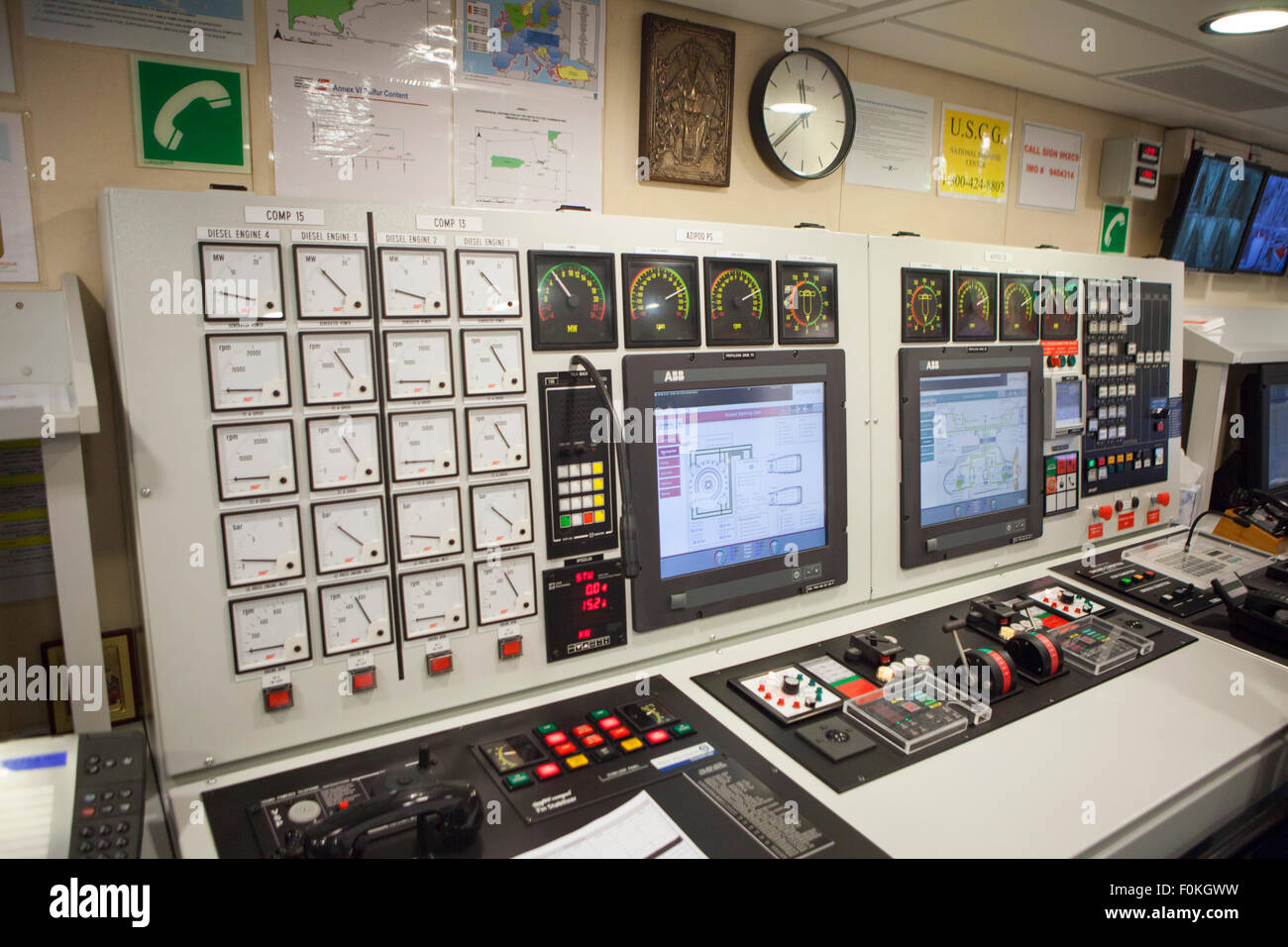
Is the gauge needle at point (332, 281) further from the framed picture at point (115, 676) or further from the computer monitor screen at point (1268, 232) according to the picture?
the computer monitor screen at point (1268, 232)

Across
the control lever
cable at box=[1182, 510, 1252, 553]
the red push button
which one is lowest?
the control lever

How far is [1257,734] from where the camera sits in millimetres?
1394

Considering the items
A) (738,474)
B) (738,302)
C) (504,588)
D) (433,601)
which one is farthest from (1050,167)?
(433,601)

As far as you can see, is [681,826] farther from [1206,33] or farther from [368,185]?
[1206,33]

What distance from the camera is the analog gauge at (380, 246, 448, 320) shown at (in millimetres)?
1256

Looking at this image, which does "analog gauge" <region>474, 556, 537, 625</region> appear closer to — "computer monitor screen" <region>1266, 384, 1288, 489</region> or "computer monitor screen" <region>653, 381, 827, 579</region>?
"computer monitor screen" <region>653, 381, 827, 579</region>

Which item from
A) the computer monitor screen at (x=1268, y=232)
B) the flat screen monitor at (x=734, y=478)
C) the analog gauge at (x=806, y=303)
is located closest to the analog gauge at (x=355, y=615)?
the flat screen monitor at (x=734, y=478)

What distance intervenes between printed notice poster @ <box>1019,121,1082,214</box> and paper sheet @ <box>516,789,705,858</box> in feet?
8.70

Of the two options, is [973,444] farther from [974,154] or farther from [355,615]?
[355,615]

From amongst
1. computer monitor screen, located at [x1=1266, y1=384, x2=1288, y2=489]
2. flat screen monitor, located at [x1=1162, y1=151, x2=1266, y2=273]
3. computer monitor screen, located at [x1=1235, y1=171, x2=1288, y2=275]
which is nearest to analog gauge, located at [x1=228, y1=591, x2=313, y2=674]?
computer monitor screen, located at [x1=1266, y1=384, x2=1288, y2=489]
